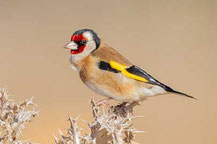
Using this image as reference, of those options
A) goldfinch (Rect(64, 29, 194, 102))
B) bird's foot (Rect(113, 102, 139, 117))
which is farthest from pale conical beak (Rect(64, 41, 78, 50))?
bird's foot (Rect(113, 102, 139, 117))

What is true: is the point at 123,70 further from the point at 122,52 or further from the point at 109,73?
the point at 122,52

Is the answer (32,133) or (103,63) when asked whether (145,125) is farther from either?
(103,63)

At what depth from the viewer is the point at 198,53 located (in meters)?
6.43

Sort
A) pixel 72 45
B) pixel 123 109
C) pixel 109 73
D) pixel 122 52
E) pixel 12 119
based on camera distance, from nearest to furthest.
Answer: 1. pixel 12 119
2. pixel 123 109
3. pixel 72 45
4. pixel 109 73
5. pixel 122 52

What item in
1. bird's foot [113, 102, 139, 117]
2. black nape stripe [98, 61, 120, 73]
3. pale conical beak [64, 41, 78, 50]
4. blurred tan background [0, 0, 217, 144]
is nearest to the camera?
bird's foot [113, 102, 139, 117]

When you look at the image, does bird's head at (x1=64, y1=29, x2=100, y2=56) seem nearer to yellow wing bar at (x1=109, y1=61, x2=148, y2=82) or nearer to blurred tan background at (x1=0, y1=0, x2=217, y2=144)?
yellow wing bar at (x1=109, y1=61, x2=148, y2=82)

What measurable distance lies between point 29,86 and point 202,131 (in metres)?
1.79

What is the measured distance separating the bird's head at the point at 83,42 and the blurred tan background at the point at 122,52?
2019 millimetres

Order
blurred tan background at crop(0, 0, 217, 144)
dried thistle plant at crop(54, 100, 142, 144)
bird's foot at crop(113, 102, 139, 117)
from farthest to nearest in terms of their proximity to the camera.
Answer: blurred tan background at crop(0, 0, 217, 144), bird's foot at crop(113, 102, 139, 117), dried thistle plant at crop(54, 100, 142, 144)

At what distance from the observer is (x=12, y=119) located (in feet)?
4.88

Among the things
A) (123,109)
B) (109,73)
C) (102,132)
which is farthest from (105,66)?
(102,132)

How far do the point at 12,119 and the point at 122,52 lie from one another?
4385 millimetres

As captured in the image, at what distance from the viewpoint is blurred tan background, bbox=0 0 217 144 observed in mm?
5055

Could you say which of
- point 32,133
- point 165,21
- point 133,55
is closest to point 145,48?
point 133,55
